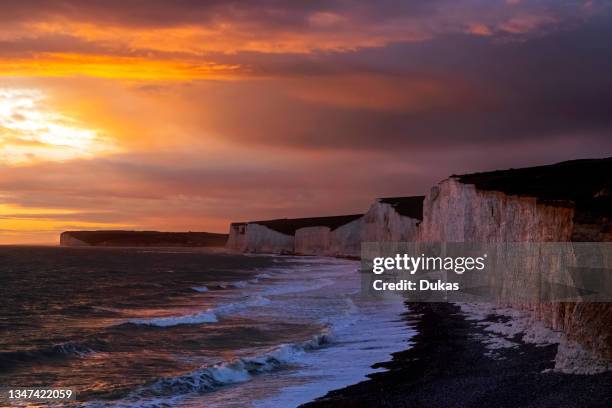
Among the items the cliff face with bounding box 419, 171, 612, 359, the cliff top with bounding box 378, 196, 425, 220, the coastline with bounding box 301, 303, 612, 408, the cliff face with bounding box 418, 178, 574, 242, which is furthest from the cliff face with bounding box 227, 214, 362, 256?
the coastline with bounding box 301, 303, 612, 408

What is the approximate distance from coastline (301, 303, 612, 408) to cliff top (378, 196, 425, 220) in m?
68.7

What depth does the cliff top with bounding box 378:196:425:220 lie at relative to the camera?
90.1 metres

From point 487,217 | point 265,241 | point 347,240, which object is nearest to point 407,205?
point 347,240

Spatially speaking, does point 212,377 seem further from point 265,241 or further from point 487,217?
point 265,241

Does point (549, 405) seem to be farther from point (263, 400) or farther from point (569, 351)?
point (263, 400)

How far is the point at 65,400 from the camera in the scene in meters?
15.2

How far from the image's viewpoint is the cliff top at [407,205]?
90125 millimetres

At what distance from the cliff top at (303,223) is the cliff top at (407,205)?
102 ft

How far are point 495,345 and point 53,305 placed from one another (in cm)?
2741

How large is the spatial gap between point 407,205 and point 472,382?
84.0 m

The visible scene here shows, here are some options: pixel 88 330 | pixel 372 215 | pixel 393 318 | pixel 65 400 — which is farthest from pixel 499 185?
pixel 372 215

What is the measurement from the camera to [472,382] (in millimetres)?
14648

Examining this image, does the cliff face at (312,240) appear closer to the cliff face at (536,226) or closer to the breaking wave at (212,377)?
the cliff face at (536,226)

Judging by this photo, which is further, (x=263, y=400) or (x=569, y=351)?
(x=263, y=400)
